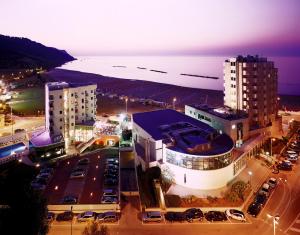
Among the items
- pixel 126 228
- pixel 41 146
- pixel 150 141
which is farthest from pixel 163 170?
pixel 41 146

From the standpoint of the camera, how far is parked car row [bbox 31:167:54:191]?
28.2 m

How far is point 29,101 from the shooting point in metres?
72.6

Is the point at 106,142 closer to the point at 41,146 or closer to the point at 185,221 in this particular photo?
the point at 41,146

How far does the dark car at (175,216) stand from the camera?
78.1 ft

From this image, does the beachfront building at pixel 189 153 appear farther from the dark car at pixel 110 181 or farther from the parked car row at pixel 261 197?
the dark car at pixel 110 181

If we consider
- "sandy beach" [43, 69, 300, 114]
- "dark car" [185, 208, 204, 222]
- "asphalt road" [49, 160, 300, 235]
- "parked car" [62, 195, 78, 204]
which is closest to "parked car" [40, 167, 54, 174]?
"parked car" [62, 195, 78, 204]

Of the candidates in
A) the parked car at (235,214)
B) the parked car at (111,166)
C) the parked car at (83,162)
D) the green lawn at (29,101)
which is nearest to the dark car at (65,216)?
the parked car at (111,166)

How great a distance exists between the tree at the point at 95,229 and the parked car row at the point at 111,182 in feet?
9.67

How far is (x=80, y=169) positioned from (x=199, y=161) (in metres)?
11.2

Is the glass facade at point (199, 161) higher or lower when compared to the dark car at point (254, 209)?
higher

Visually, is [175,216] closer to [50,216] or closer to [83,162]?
[50,216]

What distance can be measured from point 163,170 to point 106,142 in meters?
14.0

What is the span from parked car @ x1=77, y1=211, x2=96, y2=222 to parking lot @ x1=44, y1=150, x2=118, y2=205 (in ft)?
6.13

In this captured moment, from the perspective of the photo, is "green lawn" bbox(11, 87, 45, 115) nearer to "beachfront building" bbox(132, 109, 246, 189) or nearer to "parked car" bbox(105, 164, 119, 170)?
"parked car" bbox(105, 164, 119, 170)
